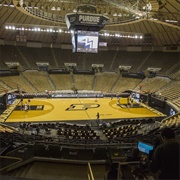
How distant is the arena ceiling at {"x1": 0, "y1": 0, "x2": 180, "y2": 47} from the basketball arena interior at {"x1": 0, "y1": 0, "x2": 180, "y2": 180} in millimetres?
159

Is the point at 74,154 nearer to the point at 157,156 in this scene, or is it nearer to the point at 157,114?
the point at 157,156

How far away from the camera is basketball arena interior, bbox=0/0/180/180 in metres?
9.27

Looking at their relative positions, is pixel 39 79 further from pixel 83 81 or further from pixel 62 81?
pixel 83 81

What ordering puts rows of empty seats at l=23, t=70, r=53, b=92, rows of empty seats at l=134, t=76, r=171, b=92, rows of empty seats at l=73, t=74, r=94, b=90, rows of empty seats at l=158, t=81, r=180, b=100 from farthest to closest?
rows of empty seats at l=73, t=74, r=94, b=90 → rows of empty seats at l=23, t=70, r=53, b=92 → rows of empty seats at l=134, t=76, r=171, b=92 → rows of empty seats at l=158, t=81, r=180, b=100

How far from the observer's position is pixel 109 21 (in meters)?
32.8

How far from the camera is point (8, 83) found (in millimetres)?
34625

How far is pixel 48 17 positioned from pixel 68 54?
55.9 feet

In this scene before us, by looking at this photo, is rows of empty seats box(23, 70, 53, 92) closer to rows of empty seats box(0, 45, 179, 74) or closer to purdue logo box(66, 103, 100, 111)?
rows of empty seats box(0, 45, 179, 74)

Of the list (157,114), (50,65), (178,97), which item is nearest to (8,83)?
(50,65)

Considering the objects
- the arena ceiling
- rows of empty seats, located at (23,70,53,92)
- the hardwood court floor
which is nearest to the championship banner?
the arena ceiling

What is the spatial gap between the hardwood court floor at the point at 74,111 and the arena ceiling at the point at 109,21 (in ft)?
39.9

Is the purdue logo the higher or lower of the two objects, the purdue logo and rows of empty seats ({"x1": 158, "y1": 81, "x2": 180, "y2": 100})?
the lower

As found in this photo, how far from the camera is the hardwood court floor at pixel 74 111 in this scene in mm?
24061

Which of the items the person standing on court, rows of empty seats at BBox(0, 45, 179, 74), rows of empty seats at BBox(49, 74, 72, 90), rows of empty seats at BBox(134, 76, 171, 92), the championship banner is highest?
the championship banner
